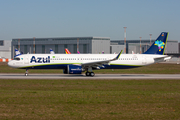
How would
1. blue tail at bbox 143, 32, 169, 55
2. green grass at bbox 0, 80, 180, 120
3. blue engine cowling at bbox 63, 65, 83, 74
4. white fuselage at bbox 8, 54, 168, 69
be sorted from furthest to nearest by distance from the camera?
blue tail at bbox 143, 32, 169, 55
white fuselage at bbox 8, 54, 168, 69
blue engine cowling at bbox 63, 65, 83, 74
green grass at bbox 0, 80, 180, 120

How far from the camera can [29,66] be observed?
128 ft

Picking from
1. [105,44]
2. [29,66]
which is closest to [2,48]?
[105,44]

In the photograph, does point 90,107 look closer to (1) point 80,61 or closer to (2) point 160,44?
(1) point 80,61

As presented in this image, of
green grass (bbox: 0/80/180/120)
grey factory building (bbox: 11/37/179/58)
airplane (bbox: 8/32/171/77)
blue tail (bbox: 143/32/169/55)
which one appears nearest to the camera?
green grass (bbox: 0/80/180/120)

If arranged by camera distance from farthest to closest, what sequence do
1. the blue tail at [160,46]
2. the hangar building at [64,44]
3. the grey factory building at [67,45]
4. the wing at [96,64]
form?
1. the grey factory building at [67,45]
2. the hangar building at [64,44]
3. the blue tail at [160,46]
4. the wing at [96,64]

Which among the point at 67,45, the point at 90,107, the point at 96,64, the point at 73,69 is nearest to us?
the point at 90,107

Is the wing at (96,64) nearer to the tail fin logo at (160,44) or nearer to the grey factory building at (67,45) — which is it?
the tail fin logo at (160,44)

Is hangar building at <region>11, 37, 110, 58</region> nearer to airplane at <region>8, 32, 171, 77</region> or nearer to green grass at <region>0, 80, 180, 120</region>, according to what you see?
airplane at <region>8, 32, 171, 77</region>

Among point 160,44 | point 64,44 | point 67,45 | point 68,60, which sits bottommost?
point 68,60

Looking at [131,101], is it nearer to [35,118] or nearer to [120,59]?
[35,118]

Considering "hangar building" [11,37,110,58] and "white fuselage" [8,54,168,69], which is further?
"hangar building" [11,37,110,58]

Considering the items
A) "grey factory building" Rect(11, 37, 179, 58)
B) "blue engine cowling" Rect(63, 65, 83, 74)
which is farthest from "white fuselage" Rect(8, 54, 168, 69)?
"grey factory building" Rect(11, 37, 179, 58)

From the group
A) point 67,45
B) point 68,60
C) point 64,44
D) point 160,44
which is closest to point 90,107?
point 68,60

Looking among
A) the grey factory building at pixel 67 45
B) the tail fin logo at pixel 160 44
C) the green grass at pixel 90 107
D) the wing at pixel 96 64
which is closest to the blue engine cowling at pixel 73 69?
the wing at pixel 96 64
